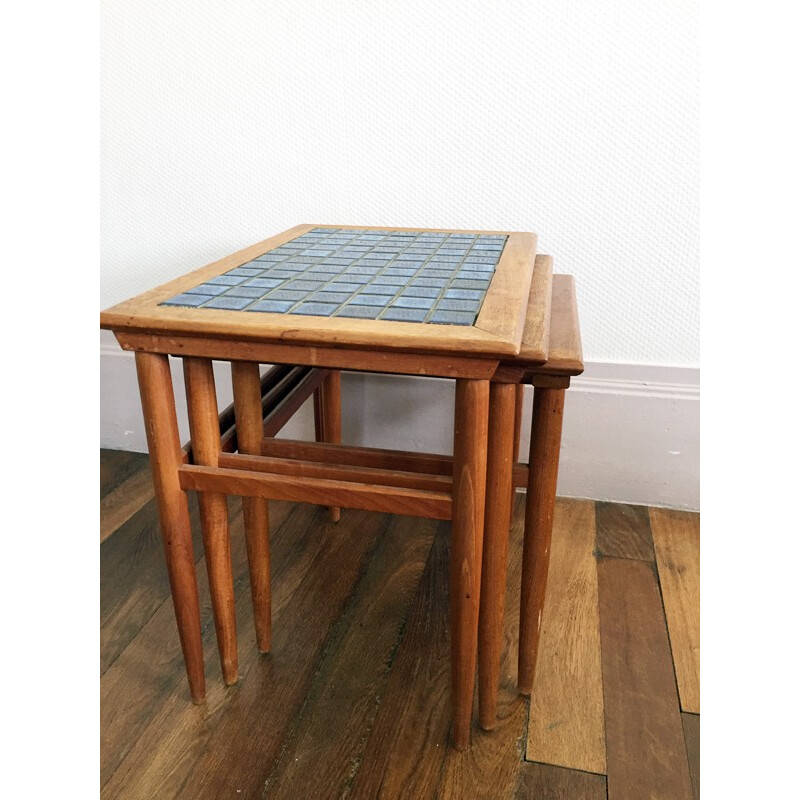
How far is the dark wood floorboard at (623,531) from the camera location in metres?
1.44

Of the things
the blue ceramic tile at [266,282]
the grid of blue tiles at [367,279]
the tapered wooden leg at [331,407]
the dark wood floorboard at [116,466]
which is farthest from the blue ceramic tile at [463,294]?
the dark wood floorboard at [116,466]

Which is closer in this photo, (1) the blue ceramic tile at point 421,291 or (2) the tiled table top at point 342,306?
(2) the tiled table top at point 342,306

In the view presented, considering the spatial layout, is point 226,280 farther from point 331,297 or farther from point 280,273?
point 331,297

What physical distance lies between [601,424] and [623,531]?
24 centimetres

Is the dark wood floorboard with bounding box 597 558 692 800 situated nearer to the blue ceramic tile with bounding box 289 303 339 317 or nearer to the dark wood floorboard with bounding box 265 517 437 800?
the dark wood floorboard with bounding box 265 517 437 800

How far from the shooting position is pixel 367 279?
38.4 inches

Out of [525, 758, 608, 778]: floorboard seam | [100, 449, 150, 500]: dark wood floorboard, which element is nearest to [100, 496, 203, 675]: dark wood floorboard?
[100, 449, 150, 500]: dark wood floorboard

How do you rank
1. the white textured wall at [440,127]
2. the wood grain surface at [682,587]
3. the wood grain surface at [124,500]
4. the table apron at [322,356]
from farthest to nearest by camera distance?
the wood grain surface at [124,500], the white textured wall at [440,127], the wood grain surface at [682,587], the table apron at [322,356]

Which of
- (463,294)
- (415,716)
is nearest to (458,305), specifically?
(463,294)

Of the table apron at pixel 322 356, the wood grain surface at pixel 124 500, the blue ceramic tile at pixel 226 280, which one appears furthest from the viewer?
the wood grain surface at pixel 124 500

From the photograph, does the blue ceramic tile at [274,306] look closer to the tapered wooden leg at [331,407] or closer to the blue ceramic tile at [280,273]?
the blue ceramic tile at [280,273]

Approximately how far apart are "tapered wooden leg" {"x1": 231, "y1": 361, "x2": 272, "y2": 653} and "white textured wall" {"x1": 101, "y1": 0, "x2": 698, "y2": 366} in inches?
26.4

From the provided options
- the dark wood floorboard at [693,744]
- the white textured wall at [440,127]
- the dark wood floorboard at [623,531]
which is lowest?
the dark wood floorboard at [693,744]

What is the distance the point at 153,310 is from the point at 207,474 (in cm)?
22
